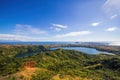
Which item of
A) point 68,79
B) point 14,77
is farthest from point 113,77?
point 14,77

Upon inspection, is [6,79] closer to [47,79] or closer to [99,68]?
[47,79]

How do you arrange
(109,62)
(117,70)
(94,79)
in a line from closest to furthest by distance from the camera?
1. (94,79)
2. (117,70)
3. (109,62)

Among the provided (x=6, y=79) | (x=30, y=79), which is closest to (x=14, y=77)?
(x=6, y=79)

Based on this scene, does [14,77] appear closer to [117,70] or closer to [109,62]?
[117,70]

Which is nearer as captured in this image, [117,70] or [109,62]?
[117,70]

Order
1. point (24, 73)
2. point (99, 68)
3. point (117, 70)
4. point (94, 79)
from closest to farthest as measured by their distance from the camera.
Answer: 1. point (24, 73)
2. point (94, 79)
3. point (117, 70)
4. point (99, 68)

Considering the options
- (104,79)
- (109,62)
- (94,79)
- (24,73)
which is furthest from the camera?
(109,62)

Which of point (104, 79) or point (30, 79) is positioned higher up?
point (30, 79)

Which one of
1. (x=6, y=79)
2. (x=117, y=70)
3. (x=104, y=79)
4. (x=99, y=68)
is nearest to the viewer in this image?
(x=6, y=79)

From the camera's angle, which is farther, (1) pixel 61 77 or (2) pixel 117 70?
(2) pixel 117 70
